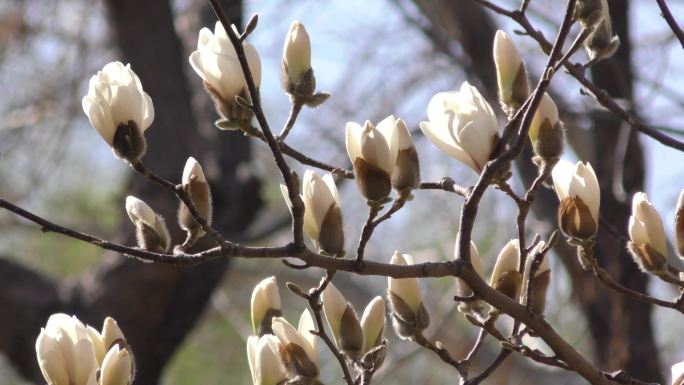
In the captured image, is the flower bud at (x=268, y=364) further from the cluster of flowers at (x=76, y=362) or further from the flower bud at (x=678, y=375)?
the flower bud at (x=678, y=375)

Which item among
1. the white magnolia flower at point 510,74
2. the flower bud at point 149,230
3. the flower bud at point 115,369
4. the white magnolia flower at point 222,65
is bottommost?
the flower bud at point 115,369

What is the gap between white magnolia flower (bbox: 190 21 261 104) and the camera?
81cm

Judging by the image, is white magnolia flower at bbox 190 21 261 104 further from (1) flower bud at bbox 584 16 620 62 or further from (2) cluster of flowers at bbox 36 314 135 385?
(1) flower bud at bbox 584 16 620 62

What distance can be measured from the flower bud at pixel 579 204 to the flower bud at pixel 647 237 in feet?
0.17

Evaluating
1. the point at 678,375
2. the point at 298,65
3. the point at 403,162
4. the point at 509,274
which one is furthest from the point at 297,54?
the point at 678,375

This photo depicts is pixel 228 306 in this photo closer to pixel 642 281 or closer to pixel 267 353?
pixel 642 281

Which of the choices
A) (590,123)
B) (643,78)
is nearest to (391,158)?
(643,78)

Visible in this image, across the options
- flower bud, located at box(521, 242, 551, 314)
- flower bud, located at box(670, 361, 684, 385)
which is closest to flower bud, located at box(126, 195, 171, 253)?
flower bud, located at box(521, 242, 551, 314)

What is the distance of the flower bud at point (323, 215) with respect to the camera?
778mm

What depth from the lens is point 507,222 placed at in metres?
3.60

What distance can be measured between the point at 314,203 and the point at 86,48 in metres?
2.57

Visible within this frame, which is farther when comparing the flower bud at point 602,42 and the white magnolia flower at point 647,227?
the flower bud at point 602,42

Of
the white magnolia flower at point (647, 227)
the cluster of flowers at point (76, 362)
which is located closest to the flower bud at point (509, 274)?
the white magnolia flower at point (647, 227)

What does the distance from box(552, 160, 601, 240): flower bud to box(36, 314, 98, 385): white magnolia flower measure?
1.27 feet
